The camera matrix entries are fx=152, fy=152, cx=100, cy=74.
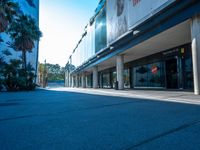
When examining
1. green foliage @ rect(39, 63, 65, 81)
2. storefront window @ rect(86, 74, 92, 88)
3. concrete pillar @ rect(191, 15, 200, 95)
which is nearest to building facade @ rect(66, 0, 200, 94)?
concrete pillar @ rect(191, 15, 200, 95)

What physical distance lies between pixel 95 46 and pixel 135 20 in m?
14.6

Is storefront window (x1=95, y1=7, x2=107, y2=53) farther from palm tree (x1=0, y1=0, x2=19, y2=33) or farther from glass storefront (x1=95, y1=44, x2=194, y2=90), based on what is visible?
palm tree (x1=0, y1=0, x2=19, y2=33)

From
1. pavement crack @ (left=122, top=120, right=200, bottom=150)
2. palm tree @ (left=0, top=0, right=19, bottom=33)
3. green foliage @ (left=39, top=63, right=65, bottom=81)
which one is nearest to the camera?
pavement crack @ (left=122, top=120, right=200, bottom=150)

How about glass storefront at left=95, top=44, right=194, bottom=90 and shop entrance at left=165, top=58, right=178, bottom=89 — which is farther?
shop entrance at left=165, top=58, right=178, bottom=89

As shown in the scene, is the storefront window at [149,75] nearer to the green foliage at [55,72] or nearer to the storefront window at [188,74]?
the storefront window at [188,74]

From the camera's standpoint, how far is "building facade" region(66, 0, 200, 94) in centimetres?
920

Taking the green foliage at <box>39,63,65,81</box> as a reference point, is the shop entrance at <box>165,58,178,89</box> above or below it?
below

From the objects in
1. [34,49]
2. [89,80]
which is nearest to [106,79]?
[89,80]

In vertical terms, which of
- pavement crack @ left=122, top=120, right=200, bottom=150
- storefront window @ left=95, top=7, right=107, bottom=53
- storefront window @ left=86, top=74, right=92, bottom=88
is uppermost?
storefront window @ left=95, top=7, right=107, bottom=53

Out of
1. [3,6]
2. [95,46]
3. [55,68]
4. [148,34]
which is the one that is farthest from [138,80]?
[55,68]

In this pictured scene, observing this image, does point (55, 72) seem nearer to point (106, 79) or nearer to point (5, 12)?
point (106, 79)

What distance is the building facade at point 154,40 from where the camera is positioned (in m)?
9.20

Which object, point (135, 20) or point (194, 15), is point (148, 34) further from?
point (194, 15)

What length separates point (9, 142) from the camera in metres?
2.31
